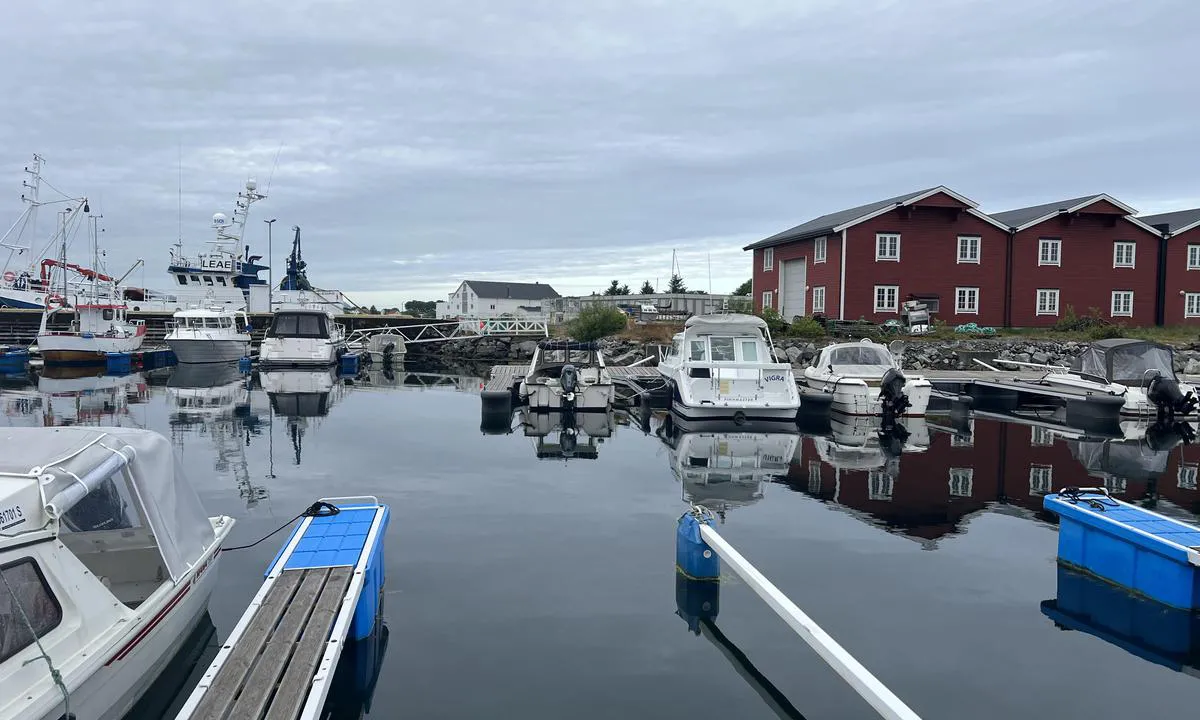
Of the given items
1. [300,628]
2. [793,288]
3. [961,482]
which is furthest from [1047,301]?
[300,628]

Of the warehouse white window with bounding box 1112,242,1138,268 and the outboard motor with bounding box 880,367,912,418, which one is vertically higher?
the warehouse white window with bounding box 1112,242,1138,268

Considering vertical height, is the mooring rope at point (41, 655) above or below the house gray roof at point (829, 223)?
below

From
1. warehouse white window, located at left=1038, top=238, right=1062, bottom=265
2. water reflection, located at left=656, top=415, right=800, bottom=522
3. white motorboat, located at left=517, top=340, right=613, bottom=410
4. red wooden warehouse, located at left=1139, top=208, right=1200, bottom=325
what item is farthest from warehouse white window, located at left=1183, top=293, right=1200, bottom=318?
white motorboat, located at left=517, top=340, right=613, bottom=410

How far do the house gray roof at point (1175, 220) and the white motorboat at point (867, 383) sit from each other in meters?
25.3

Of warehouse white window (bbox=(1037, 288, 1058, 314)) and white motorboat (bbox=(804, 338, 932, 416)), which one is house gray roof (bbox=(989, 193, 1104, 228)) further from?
white motorboat (bbox=(804, 338, 932, 416))

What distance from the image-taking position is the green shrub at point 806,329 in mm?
34688

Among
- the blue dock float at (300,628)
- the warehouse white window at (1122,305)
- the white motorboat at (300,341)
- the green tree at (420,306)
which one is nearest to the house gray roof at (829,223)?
the warehouse white window at (1122,305)

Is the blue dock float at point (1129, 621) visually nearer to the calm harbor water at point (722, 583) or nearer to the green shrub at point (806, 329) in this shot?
the calm harbor water at point (722, 583)

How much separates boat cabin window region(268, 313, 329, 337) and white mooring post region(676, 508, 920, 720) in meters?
33.4

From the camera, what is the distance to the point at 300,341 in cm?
3688

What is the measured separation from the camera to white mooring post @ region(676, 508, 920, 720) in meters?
5.05

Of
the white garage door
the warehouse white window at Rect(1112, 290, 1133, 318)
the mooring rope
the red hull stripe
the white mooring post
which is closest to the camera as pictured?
the mooring rope

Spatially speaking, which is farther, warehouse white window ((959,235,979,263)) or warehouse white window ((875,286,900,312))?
warehouse white window ((959,235,979,263))

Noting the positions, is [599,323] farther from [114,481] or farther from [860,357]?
[114,481]
